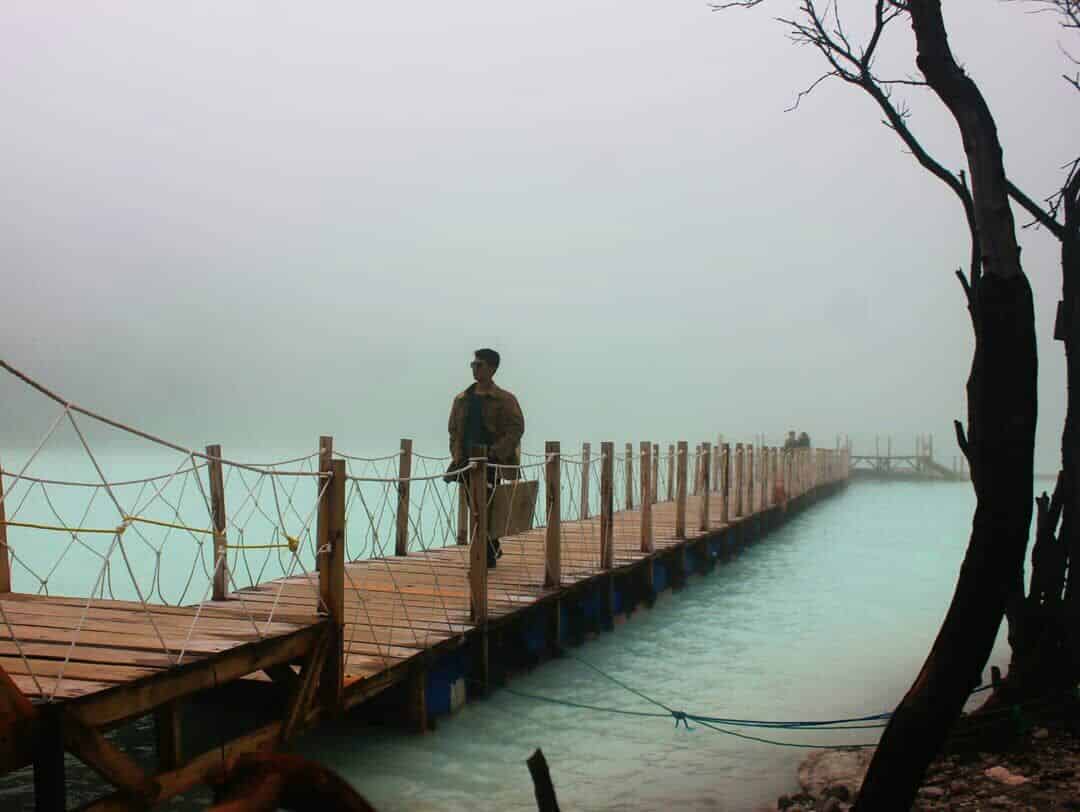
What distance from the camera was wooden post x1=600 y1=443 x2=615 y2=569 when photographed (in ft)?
35.0

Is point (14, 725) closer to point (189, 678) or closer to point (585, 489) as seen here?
point (189, 678)

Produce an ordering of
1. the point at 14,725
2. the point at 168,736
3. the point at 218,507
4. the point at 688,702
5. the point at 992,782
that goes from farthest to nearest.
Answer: the point at 688,702, the point at 218,507, the point at 992,782, the point at 168,736, the point at 14,725

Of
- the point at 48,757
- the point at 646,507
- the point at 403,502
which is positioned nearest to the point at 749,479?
the point at 646,507

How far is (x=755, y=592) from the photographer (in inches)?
629

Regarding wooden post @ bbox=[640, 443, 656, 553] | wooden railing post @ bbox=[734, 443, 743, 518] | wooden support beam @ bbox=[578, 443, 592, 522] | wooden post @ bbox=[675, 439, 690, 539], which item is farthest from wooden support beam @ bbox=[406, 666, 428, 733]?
wooden railing post @ bbox=[734, 443, 743, 518]

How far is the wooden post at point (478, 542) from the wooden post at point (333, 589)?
216 centimetres

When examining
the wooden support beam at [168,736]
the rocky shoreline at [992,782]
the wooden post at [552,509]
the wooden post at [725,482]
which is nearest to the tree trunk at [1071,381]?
the rocky shoreline at [992,782]

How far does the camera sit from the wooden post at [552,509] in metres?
9.14

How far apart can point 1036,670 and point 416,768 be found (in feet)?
13.1

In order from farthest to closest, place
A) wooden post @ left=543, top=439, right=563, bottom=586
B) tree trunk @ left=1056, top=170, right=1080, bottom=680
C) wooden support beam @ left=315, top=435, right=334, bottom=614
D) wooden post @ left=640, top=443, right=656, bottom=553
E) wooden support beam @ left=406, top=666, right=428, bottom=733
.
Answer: wooden post @ left=640, top=443, right=656, bottom=553 < wooden post @ left=543, top=439, right=563, bottom=586 < wooden support beam @ left=406, top=666, right=428, bottom=733 < tree trunk @ left=1056, top=170, right=1080, bottom=680 < wooden support beam @ left=315, top=435, right=334, bottom=614

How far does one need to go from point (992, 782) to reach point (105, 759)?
4472 millimetres

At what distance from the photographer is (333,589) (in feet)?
18.1

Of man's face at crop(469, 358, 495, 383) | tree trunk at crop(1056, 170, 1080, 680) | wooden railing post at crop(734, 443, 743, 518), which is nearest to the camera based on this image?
tree trunk at crop(1056, 170, 1080, 680)

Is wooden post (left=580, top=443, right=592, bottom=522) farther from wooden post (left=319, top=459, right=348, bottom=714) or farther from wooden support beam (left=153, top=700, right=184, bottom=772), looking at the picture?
wooden support beam (left=153, top=700, right=184, bottom=772)
